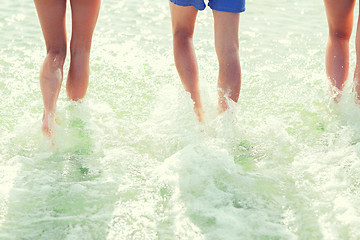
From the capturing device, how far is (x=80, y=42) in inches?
125

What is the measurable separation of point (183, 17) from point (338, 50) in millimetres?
1137

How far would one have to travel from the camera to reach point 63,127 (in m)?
3.20

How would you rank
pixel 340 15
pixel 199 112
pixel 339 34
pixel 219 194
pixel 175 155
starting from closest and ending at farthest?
1. pixel 219 194
2. pixel 175 155
3. pixel 199 112
4. pixel 340 15
5. pixel 339 34

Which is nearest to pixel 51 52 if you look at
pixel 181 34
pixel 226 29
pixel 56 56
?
pixel 56 56

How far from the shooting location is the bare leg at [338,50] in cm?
338

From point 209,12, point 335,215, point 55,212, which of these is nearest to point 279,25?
point 209,12

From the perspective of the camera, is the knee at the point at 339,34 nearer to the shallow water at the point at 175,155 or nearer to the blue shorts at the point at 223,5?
the shallow water at the point at 175,155

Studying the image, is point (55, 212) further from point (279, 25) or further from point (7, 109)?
point (279, 25)

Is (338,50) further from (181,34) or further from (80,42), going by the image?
(80,42)

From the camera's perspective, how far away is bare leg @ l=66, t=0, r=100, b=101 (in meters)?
3.06

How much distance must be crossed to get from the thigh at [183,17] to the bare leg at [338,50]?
0.94 metres

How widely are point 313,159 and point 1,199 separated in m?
1.71

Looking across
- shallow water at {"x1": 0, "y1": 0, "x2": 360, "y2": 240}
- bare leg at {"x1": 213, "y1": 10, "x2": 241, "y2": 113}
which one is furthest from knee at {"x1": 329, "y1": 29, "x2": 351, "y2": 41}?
bare leg at {"x1": 213, "y1": 10, "x2": 241, "y2": 113}

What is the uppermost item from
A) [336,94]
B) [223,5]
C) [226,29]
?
[223,5]
